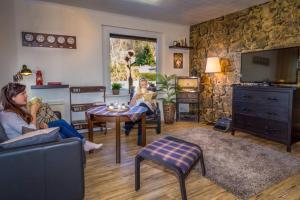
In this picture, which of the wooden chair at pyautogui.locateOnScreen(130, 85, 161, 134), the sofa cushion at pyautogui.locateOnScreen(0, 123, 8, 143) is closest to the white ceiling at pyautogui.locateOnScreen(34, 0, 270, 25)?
the wooden chair at pyautogui.locateOnScreen(130, 85, 161, 134)

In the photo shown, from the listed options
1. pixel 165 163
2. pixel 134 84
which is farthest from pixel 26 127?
→ pixel 134 84

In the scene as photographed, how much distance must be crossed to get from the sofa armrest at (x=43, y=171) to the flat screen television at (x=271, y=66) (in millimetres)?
3355

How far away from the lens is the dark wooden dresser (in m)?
3.08

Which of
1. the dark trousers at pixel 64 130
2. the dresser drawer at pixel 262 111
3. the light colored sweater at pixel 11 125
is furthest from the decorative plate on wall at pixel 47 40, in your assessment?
the dresser drawer at pixel 262 111

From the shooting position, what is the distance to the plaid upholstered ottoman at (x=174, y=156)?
5.87 ft

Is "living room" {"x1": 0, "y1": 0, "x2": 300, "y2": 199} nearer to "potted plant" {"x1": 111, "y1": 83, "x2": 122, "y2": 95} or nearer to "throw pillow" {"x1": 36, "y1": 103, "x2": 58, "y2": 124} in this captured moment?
"potted plant" {"x1": 111, "y1": 83, "x2": 122, "y2": 95}

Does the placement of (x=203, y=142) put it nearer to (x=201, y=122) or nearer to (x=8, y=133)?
(x=201, y=122)

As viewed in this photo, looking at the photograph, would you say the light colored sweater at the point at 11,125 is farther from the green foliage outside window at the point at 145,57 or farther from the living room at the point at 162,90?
the green foliage outside window at the point at 145,57

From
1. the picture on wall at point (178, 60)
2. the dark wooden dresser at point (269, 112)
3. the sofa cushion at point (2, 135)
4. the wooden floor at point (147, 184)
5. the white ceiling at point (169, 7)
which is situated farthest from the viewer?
the picture on wall at point (178, 60)

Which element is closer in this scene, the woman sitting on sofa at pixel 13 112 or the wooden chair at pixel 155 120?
the woman sitting on sofa at pixel 13 112

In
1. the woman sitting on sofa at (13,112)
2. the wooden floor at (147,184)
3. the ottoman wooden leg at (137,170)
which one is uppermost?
the woman sitting on sofa at (13,112)

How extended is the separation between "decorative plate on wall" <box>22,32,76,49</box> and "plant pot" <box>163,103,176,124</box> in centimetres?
242

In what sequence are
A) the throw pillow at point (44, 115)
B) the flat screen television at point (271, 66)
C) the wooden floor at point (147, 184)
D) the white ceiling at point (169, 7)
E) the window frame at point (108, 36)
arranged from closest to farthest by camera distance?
the wooden floor at point (147, 184) → the throw pillow at point (44, 115) → the flat screen television at point (271, 66) → the white ceiling at point (169, 7) → the window frame at point (108, 36)

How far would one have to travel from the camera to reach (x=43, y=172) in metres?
1.48
